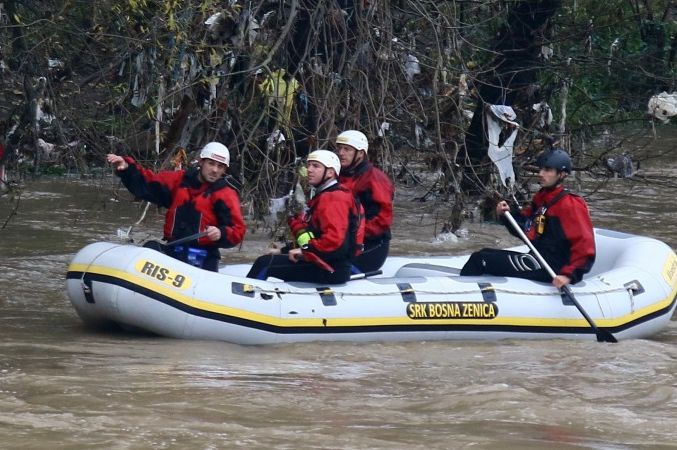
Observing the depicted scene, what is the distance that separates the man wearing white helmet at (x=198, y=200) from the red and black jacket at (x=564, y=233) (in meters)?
1.98

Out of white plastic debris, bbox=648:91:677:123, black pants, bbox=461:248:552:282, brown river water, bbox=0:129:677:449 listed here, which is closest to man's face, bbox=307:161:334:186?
brown river water, bbox=0:129:677:449

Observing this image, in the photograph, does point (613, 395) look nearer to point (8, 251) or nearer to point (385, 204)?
point (385, 204)

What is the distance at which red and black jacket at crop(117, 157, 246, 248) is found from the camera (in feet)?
27.3

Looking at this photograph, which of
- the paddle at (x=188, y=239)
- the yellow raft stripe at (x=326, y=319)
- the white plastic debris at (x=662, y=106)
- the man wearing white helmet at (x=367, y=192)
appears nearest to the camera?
the yellow raft stripe at (x=326, y=319)

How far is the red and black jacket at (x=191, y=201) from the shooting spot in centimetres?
833

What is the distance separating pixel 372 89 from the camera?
10523 mm

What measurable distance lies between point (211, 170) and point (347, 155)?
0.98m

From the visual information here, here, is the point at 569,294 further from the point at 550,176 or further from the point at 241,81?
the point at 241,81

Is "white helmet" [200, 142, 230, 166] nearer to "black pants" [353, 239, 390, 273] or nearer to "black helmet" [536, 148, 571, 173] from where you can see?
"black pants" [353, 239, 390, 273]

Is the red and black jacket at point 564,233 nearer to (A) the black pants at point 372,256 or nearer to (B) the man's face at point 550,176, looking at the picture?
(B) the man's face at point 550,176

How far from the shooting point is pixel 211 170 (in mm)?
8336

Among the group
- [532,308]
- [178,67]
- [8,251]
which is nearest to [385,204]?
[532,308]

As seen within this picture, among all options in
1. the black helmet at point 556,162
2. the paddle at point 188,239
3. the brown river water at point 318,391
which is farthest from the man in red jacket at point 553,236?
the paddle at point 188,239

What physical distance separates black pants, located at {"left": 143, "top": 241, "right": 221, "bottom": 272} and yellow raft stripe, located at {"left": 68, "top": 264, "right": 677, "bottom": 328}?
1.56 ft
